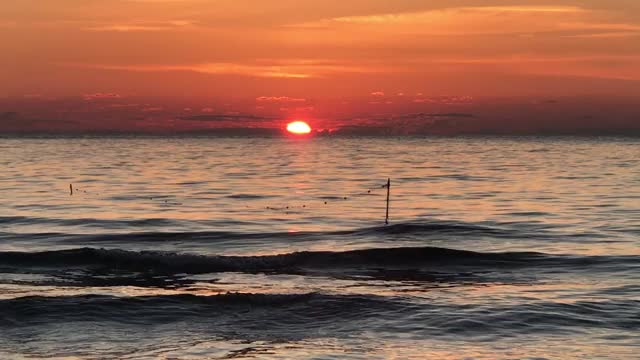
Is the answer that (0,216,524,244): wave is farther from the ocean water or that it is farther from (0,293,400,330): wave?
(0,293,400,330): wave

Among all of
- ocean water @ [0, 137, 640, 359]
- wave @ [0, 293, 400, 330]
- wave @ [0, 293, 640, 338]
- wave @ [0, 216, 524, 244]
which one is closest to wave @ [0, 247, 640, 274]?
ocean water @ [0, 137, 640, 359]

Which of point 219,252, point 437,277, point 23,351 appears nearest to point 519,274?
point 437,277

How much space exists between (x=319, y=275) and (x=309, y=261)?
3111mm

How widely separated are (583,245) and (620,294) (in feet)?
39.3

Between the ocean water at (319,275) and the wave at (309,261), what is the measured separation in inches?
4.6

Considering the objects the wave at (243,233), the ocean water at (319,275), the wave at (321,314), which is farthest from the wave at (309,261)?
the wave at (321,314)

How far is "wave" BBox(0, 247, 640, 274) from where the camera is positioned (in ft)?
109

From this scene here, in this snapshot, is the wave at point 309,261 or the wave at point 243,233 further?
the wave at point 243,233

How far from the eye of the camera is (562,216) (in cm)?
4944

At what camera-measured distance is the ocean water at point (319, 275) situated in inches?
803

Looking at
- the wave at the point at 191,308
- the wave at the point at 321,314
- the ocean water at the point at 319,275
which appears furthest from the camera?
the wave at the point at 191,308

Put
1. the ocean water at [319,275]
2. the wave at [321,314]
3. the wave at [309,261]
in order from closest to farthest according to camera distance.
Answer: the ocean water at [319,275] < the wave at [321,314] < the wave at [309,261]

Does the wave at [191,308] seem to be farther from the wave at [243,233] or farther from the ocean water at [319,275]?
the wave at [243,233]

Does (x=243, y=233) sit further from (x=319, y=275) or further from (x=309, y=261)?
(x=319, y=275)
